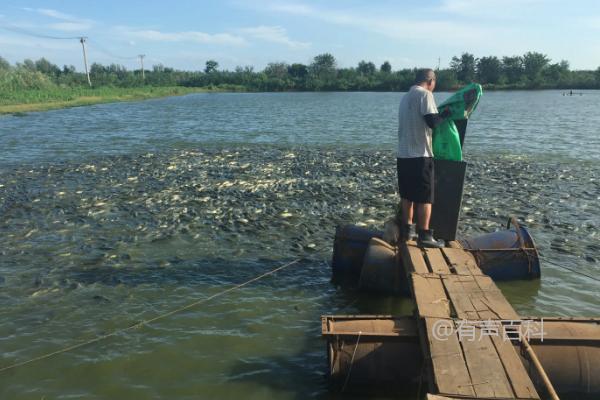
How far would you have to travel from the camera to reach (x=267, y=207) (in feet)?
39.2

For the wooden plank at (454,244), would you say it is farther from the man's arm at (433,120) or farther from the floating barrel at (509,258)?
the man's arm at (433,120)

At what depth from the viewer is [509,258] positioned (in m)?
7.49

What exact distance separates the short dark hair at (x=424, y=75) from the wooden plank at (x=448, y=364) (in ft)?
12.5

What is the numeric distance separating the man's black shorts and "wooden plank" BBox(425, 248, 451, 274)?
0.84 meters

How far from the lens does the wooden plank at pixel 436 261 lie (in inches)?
241

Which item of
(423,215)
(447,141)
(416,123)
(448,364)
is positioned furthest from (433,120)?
(448,364)

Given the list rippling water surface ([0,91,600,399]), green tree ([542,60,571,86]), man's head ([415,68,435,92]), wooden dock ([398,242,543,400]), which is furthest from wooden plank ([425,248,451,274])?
green tree ([542,60,571,86])

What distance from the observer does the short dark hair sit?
23.4 ft

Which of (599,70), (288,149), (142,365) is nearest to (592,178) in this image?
(288,149)

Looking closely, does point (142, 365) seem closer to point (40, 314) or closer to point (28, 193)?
point (40, 314)

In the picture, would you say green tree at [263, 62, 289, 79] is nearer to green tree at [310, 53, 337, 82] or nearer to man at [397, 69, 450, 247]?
green tree at [310, 53, 337, 82]

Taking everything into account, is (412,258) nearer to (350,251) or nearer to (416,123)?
(350,251)

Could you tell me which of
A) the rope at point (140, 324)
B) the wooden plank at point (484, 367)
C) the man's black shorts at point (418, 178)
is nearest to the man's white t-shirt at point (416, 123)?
the man's black shorts at point (418, 178)

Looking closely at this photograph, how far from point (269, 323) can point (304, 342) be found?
67cm
